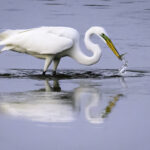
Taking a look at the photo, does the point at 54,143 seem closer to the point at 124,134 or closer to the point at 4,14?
the point at 124,134

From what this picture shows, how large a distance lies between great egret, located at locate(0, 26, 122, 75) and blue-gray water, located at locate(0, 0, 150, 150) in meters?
0.37

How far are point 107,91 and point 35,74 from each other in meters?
2.40

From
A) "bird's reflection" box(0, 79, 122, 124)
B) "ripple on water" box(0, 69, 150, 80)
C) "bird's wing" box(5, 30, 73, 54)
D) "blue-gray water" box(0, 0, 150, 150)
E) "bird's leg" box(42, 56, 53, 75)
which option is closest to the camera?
"blue-gray water" box(0, 0, 150, 150)

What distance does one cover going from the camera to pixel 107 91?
11375 millimetres

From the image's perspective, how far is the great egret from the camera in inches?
521

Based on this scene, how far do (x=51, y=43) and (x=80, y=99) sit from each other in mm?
2902

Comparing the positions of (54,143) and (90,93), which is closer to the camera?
(54,143)

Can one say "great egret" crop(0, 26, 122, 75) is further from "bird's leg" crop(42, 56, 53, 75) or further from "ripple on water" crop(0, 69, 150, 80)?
"ripple on water" crop(0, 69, 150, 80)

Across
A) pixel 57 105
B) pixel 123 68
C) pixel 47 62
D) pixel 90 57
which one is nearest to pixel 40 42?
pixel 47 62

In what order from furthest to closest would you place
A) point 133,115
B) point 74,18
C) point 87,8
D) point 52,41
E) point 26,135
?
point 87,8, point 74,18, point 52,41, point 133,115, point 26,135

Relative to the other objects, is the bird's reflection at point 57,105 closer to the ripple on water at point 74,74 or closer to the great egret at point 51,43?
the ripple on water at point 74,74

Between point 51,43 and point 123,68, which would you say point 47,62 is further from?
point 123,68

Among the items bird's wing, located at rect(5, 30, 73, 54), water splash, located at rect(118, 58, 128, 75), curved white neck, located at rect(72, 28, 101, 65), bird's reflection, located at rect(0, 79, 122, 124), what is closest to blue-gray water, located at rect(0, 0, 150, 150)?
bird's reflection, located at rect(0, 79, 122, 124)

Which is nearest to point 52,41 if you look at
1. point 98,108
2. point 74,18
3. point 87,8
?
point 98,108
